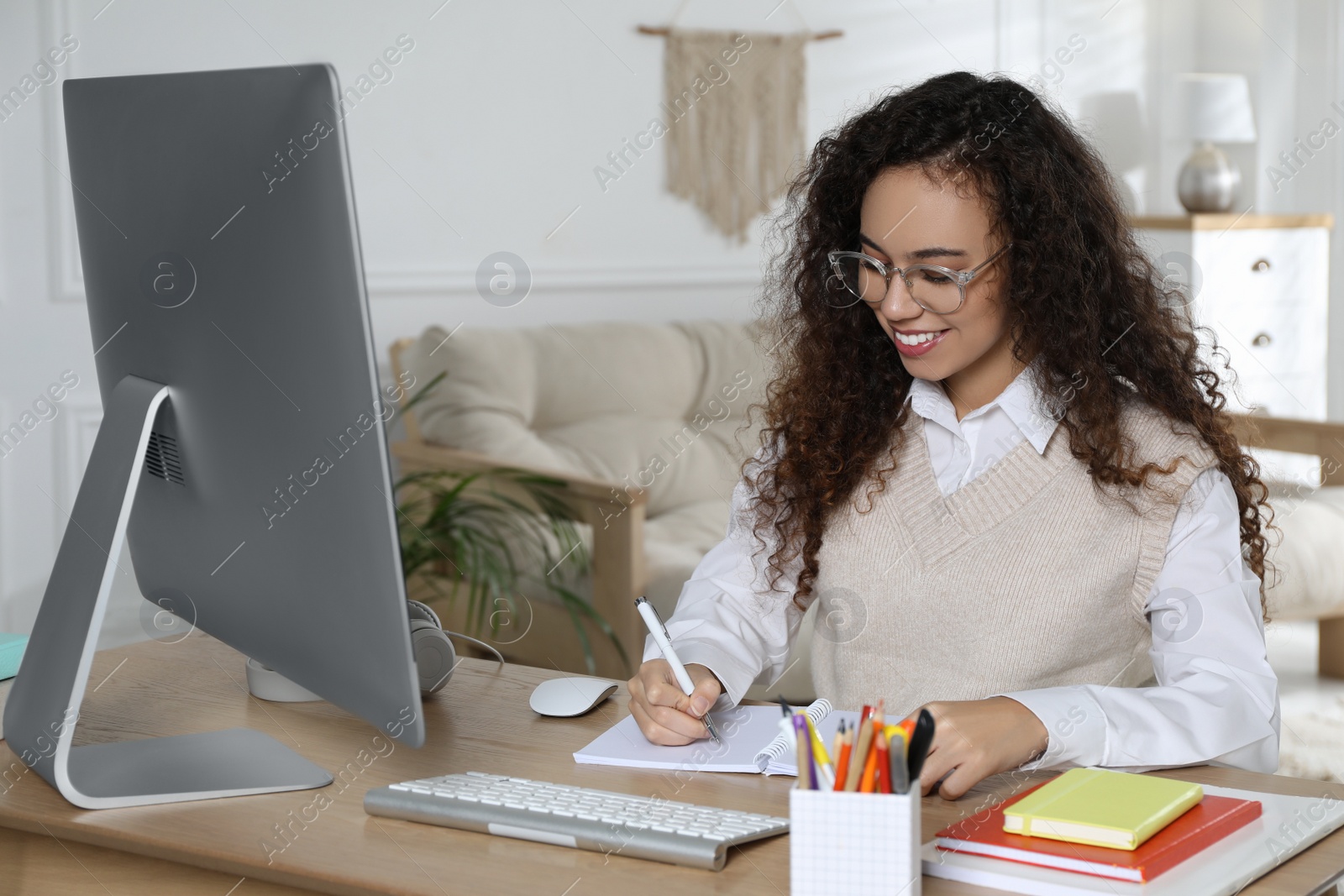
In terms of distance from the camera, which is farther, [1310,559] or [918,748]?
[1310,559]

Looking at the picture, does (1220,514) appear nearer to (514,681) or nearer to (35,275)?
(514,681)

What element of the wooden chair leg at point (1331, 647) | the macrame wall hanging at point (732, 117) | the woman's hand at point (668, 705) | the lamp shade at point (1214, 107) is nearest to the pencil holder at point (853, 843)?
the woman's hand at point (668, 705)

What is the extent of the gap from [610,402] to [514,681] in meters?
2.10

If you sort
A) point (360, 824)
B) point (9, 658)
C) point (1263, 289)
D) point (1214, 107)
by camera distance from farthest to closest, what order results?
point (1214, 107), point (1263, 289), point (9, 658), point (360, 824)

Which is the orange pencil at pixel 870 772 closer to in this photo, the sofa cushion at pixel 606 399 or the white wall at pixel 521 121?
the sofa cushion at pixel 606 399

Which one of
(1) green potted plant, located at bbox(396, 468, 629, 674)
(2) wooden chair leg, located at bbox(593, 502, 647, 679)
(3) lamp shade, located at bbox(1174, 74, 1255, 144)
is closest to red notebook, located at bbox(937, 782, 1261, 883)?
(2) wooden chair leg, located at bbox(593, 502, 647, 679)

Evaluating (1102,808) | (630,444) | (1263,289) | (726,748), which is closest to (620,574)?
(630,444)

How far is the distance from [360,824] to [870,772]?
1.35ft

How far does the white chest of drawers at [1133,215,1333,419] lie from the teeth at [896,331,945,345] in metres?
3.11

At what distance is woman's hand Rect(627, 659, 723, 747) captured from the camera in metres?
1.12

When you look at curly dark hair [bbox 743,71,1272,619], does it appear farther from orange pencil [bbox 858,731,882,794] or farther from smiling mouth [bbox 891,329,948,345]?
orange pencil [bbox 858,731,882,794]

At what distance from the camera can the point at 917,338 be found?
4.24ft

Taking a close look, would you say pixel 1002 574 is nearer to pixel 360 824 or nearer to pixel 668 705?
pixel 668 705

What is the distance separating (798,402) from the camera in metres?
1.49
